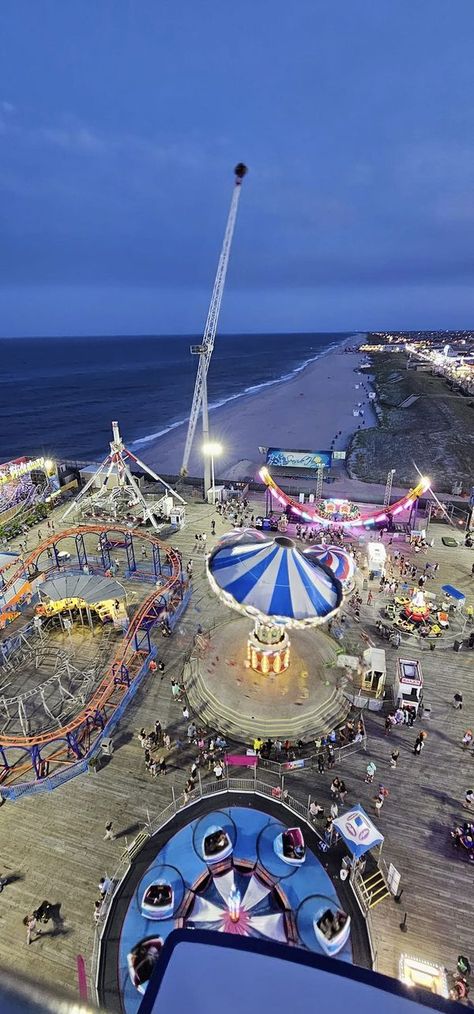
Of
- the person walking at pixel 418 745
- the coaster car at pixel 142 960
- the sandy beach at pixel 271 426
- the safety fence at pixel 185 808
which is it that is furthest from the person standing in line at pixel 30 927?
the sandy beach at pixel 271 426

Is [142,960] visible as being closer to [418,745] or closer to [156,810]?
[156,810]

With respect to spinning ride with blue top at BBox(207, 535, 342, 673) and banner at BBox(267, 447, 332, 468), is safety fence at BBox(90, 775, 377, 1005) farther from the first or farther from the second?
banner at BBox(267, 447, 332, 468)

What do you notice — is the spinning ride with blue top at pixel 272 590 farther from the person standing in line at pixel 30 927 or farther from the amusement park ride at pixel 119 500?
the amusement park ride at pixel 119 500

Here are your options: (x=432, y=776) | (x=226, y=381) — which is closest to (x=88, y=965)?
(x=432, y=776)

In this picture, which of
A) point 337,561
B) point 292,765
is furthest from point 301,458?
point 292,765

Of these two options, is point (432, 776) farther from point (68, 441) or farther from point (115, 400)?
point (115, 400)
